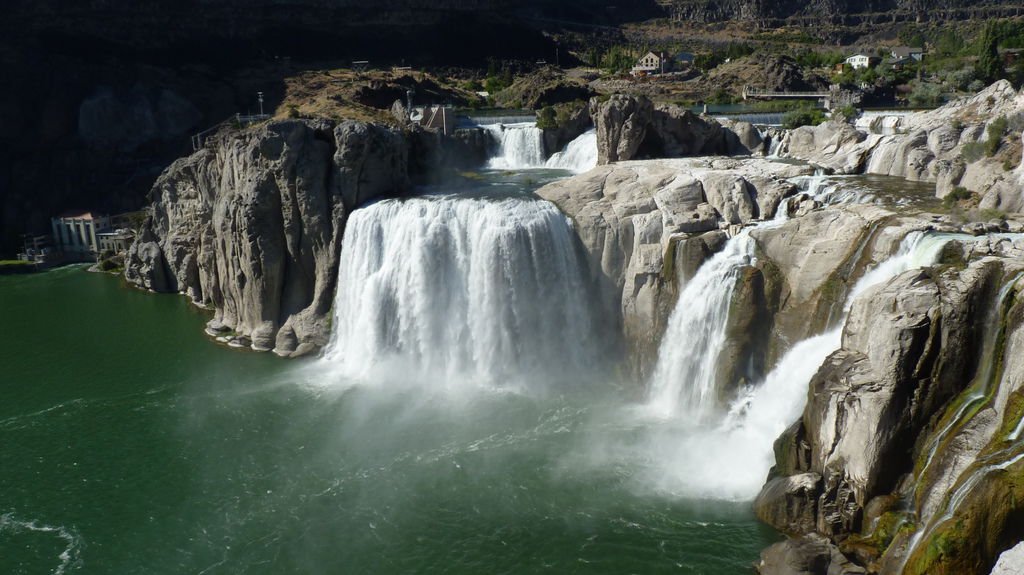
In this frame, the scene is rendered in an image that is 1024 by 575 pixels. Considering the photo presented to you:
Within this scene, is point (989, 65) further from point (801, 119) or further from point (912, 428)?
point (912, 428)

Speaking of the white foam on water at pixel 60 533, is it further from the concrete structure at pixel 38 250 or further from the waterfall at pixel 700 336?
the concrete structure at pixel 38 250

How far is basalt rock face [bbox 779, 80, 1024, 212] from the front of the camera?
2719 cm

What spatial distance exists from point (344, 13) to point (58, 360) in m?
77.6

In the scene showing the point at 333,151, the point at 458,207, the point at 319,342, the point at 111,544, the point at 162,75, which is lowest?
the point at 111,544

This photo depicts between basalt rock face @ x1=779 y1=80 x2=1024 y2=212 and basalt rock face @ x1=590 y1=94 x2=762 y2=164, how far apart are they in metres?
3.23

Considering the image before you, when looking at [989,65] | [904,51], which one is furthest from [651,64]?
[989,65]

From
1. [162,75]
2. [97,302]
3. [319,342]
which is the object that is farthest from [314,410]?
[162,75]

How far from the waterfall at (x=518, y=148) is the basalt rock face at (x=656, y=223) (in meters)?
17.5

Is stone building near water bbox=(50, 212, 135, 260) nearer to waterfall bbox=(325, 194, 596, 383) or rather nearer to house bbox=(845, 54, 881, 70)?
waterfall bbox=(325, 194, 596, 383)

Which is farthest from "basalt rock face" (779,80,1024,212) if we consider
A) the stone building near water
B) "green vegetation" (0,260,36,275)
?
"green vegetation" (0,260,36,275)

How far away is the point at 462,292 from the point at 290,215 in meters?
9.95

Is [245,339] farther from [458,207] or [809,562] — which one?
[809,562]

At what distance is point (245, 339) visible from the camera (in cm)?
3912

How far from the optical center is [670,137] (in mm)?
44719
